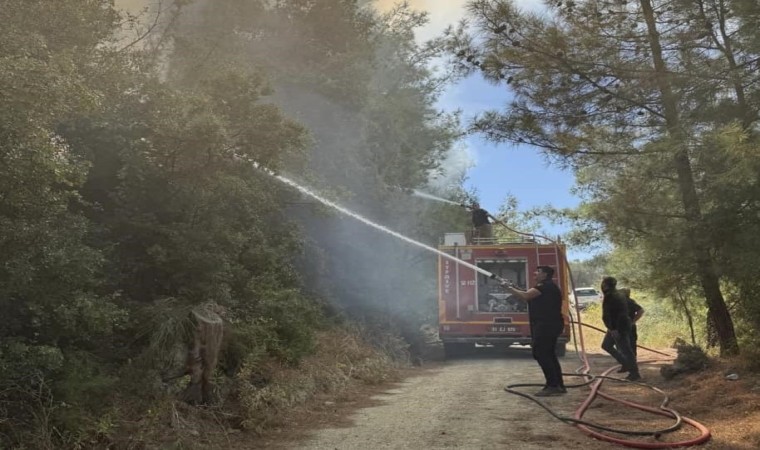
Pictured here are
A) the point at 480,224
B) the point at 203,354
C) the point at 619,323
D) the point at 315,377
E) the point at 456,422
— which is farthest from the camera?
the point at 480,224

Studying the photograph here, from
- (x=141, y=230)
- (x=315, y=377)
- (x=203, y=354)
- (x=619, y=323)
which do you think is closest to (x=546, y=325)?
(x=619, y=323)

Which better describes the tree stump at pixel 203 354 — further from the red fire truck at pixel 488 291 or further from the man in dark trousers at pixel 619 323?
the red fire truck at pixel 488 291

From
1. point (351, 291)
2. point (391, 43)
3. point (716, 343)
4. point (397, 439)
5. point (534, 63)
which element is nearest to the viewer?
point (397, 439)

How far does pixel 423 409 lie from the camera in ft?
22.9

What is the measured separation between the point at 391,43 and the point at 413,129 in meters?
2.46

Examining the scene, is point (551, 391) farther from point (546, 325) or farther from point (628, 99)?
point (628, 99)

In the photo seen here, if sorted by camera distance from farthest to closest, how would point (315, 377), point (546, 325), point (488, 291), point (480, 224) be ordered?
point (480, 224), point (488, 291), point (315, 377), point (546, 325)

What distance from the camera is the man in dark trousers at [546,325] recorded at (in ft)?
24.6

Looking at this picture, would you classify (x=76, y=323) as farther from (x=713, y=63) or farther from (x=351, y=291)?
(x=351, y=291)

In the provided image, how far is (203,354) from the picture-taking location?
585 cm

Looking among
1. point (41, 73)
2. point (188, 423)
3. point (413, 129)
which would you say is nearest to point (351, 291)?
point (413, 129)

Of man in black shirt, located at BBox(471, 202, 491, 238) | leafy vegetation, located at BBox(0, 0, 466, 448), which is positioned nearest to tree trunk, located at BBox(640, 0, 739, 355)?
leafy vegetation, located at BBox(0, 0, 466, 448)

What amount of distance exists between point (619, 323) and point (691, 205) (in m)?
2.16

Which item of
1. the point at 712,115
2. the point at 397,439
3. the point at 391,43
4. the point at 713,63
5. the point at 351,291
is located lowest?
the point at 397,439
